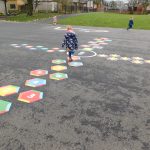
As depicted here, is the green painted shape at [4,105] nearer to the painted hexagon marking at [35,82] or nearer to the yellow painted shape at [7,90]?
the yellow painted shape at [7,90]

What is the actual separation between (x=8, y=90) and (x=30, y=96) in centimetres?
73

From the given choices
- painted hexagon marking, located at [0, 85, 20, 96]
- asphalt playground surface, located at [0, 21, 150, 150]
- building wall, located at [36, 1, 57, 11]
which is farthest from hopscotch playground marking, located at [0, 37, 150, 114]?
building wall, located at [36, 1, 57, 11]

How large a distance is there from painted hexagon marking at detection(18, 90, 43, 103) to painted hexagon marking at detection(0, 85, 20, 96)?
287 mm

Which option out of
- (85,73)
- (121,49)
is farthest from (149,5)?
(85,73)

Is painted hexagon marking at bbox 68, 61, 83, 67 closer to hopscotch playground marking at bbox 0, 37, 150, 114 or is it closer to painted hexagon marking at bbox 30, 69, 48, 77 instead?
hopscotch playground marking at bbox 0, 37, 150, 114

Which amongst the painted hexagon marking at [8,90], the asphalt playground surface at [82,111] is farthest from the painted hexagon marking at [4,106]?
the painted hexagon marking at [8,90]

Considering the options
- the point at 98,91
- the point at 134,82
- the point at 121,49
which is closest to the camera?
the point at 98,91

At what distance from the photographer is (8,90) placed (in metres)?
5.66

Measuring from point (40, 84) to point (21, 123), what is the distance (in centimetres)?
200

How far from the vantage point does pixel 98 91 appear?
583cm

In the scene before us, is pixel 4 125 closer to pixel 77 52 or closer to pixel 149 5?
pixel 77 52

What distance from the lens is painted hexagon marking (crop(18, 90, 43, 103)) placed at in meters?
5.13

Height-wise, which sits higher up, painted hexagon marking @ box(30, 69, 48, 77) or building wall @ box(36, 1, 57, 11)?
building wall @ box(36, 1, 57, 11)

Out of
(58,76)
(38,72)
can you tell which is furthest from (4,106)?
(38,72)
